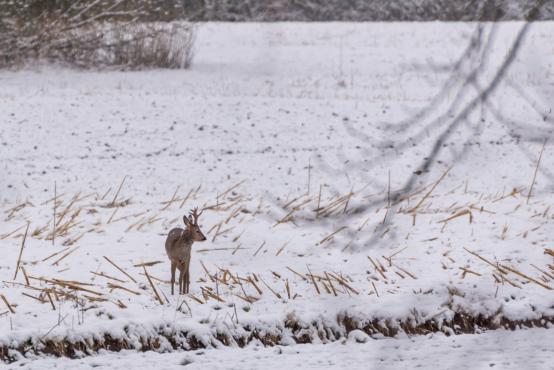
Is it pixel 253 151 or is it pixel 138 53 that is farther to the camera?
pixel 138 53

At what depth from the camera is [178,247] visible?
151 inches

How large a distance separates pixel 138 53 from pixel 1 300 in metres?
18.3

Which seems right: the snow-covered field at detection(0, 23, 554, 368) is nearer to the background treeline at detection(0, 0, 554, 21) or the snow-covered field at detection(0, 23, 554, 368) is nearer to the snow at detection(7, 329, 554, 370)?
the snow at detection(7, 329, 554, 370)

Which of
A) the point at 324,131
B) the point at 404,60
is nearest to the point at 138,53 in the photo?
the point at 404,60

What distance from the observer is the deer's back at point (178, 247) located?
3828 mm

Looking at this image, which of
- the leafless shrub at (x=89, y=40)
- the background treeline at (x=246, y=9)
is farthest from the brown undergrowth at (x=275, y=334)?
the leafless shrub at (x=89, y=40)

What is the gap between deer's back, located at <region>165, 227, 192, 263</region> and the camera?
3.83 meters

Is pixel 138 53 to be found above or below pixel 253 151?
above

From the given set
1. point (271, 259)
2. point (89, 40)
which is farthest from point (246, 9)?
point (271, 259)

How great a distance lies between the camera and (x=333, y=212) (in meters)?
5.60

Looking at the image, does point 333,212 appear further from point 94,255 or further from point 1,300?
point 1,300

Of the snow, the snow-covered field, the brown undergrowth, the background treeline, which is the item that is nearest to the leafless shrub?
the background treeline

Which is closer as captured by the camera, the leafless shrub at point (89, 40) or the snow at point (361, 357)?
the snow at point (361, 357)

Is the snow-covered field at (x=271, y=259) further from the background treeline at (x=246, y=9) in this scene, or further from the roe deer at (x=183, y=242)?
the background treeline at (x=246, y=9)
